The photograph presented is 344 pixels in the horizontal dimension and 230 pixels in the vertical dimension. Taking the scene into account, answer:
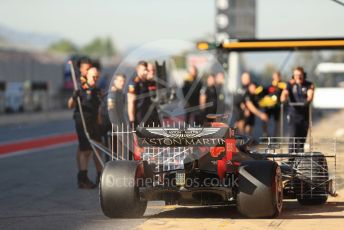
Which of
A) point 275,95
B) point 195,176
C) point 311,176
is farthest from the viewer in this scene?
point 275,95

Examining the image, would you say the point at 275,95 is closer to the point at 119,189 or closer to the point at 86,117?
the point at 86,117

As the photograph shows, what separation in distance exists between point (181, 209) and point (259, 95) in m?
11.4

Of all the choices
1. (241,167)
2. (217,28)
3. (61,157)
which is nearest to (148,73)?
(241,167)

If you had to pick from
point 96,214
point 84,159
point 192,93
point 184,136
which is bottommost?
point 96,214

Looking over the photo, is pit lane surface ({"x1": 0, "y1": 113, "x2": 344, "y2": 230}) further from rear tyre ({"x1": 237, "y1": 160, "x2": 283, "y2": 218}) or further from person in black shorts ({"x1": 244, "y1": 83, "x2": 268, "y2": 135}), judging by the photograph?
person in black shorts ({"x1": 244, "y1": 83, "x2": 268, "y2": 135})

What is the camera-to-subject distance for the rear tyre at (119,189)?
11.0 metres

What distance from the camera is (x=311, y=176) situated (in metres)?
12.3

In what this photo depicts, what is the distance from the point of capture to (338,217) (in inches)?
452

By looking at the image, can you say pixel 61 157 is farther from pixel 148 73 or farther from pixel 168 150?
pixel 168 150

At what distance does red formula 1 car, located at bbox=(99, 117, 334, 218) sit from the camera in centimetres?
1094

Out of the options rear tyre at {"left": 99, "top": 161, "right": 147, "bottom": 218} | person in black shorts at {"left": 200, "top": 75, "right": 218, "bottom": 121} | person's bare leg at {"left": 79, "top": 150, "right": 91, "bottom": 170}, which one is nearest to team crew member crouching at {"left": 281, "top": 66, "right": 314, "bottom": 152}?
person in black shorts at {"left": 200, "top": 75, "right": 218, "bottom": 121}

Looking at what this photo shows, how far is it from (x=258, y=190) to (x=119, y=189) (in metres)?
1.52

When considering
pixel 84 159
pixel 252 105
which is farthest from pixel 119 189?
pixel 252 105

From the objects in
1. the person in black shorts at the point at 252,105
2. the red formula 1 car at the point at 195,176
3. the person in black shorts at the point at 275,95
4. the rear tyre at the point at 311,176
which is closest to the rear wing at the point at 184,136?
the red formula 1 car at the point at 195,176
